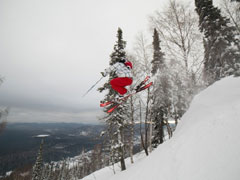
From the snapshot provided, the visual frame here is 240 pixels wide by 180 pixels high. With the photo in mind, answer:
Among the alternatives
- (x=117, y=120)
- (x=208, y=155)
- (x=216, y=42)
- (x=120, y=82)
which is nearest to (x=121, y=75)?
(x=120, y=82)

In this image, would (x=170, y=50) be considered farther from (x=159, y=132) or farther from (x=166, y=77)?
(x=159, y=132)

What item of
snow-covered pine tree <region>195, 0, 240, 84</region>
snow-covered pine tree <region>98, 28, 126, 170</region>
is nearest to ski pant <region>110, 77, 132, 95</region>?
snow-covered pine tree <region>98, 28, 126, 170</region>

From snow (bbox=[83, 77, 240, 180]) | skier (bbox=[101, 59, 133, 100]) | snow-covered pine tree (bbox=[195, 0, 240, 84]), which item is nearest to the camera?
snow (bbox=[83, 77, 240, 180])

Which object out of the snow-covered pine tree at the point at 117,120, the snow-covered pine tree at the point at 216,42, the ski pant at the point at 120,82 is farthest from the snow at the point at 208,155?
the snow-covered pine tree at the point at 216,42

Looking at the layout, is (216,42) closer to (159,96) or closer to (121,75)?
(159,96)

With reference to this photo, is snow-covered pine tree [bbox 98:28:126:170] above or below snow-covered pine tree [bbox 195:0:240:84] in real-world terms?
below

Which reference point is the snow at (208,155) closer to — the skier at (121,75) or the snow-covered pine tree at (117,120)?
the skier at (121,75)

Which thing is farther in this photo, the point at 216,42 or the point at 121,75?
the point at 216,42

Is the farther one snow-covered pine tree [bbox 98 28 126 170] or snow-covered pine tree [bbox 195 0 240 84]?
snow-covered pine tree [bbox 98 28 126 170]

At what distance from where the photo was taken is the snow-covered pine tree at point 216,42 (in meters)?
8.70

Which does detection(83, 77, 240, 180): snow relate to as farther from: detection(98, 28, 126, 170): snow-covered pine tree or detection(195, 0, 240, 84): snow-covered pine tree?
detection(195, 0, 240, 84): snow-covered pine tree

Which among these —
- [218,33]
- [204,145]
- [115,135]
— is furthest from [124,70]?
[218,33]

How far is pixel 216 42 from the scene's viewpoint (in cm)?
910

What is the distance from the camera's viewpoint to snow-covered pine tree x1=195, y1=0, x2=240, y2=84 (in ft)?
28.6
